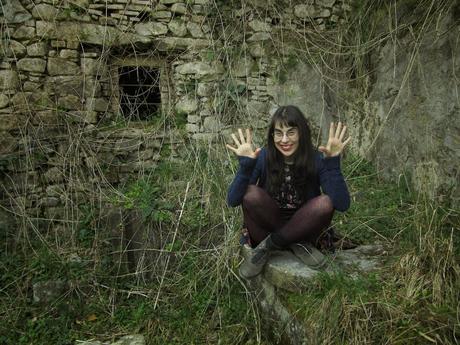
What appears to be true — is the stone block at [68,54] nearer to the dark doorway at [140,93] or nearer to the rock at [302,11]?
the dark doorway at [140,93]

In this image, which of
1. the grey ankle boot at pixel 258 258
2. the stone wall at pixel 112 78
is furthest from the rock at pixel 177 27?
the grey ankle boot at pixel 258 258

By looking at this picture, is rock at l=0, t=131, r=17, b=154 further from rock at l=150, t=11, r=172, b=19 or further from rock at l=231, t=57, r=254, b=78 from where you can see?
rock at l=231, t=57, r=254, b=78

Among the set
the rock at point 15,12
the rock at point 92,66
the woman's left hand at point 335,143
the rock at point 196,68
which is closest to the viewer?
the woman's left hand at point 335,143

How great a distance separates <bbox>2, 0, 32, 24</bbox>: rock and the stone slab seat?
10.3 feet

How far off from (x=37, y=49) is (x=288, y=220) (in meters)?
3.09

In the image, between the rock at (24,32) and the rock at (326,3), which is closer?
the rock at (24,32)

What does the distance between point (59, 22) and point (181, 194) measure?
2.18 meters

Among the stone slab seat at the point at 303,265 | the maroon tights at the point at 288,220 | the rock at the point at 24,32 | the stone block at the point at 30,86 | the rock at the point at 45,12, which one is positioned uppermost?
the rock at the point at 45,12

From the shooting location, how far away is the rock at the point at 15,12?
3.54 metres

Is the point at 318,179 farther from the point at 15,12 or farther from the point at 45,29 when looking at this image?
the point at 15,12

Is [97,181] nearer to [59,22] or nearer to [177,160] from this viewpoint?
[177,160]

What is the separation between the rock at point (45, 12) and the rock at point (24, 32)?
140 millimetres

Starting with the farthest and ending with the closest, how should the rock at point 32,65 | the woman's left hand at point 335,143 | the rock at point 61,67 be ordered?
the rock at point 61,67 → the rock at point 32,65 → the woman's left hand at point 335,143

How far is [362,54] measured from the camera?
158 inches
